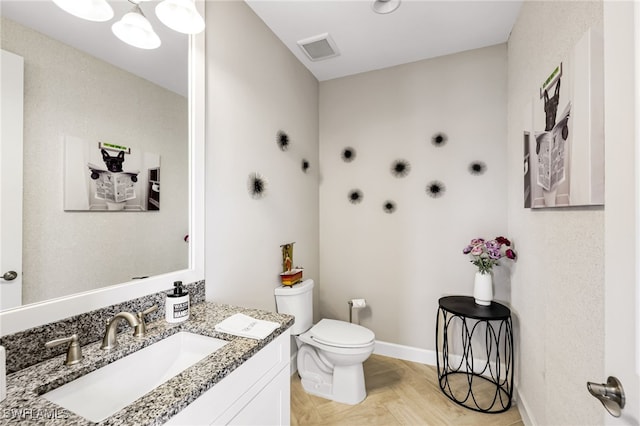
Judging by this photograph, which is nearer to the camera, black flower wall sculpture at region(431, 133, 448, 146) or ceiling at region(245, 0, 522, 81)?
ceiling at region(245, 0, 522, 81)

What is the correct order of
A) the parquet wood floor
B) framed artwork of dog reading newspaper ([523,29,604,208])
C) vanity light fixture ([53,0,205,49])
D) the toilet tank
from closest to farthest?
framed artwork of dog reading newspaper ([523,29,604,208])
vanity light fixture ([53,0,205,49])
the parquet wood floor
the toilet tank

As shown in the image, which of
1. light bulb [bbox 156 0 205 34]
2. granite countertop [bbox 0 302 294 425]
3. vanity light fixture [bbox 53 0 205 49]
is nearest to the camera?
granite countertop [bbox 0 302 294 425]

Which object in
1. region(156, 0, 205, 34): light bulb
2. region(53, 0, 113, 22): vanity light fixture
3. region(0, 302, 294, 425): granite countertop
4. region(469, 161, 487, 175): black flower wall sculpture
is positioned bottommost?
region(0, 302, 294, 425): granite countertop

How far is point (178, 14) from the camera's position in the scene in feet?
3.83

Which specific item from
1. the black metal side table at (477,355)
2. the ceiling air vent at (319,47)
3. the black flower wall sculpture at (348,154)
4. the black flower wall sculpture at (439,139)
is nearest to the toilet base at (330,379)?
the black metal side table at (477,355)

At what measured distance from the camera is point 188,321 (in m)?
1.19

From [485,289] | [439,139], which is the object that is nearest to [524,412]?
[485,289]

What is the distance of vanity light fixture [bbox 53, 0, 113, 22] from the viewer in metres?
0.94

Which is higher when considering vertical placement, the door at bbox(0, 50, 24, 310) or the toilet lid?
the door at bbox(0, 50, 24, 310)

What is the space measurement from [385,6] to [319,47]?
0.60 meters

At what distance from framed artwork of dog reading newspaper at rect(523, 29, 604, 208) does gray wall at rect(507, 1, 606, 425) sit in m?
0.06

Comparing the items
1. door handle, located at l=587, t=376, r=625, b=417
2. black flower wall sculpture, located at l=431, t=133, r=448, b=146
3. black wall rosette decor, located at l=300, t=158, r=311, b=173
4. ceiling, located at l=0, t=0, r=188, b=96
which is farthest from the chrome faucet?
black flower wall sculpture, located at l=431, t=133, r=448, b=146

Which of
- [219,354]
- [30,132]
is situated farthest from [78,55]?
[219,354]

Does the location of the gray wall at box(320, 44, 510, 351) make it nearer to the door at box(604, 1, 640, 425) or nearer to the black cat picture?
the door at box(604, 1, 640, 425)
